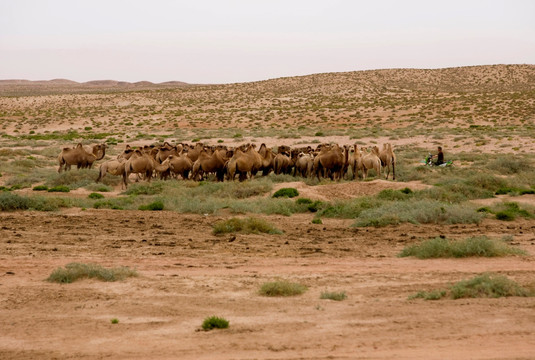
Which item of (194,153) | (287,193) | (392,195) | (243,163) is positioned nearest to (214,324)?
(392,195)

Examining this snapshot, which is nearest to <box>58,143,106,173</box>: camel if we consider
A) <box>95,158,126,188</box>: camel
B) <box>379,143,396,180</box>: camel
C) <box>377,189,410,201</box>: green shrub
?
<box>95,158,126,188</box>: camel

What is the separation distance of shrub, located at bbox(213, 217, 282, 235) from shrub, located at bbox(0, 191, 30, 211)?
7.18 metres

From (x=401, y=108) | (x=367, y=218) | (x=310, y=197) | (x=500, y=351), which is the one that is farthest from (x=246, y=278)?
(x=401, y=108)

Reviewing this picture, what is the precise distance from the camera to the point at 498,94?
82.1 m

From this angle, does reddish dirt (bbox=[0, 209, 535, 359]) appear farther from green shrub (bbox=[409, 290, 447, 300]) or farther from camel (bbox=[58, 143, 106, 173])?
camel (bbox=[58, 143, 106, 173])

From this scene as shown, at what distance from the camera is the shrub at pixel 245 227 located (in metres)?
16.5

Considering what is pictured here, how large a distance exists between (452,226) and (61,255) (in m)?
9.39

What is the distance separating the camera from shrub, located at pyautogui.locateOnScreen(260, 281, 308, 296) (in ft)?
33.5

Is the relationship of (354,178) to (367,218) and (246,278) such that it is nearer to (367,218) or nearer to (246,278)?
(367,218)

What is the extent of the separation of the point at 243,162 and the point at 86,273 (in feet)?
47.2

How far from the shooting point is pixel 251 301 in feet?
32.6

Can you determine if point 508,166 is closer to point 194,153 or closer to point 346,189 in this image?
point 346,189

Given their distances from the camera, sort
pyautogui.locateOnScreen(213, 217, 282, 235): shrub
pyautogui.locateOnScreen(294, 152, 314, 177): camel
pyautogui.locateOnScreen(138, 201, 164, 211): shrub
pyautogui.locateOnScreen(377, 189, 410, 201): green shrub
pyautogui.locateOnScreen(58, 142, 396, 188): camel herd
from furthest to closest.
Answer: pyautogui.locateOnScreen(294, 152, 314, 177): camel → pyautogui.locateOnScreen(58, 142, 396, 188): camel herd → pyautogui.locateOnScreen(377, 189, 410, 201): green shrub → pyautogui.locateOnScreen(138, 201, 164, 211): shrub → pyautogui.locateOnScreen(213, 217, 282, 235): shrub

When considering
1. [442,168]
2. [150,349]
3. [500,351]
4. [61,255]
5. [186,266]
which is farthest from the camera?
[442,168]
